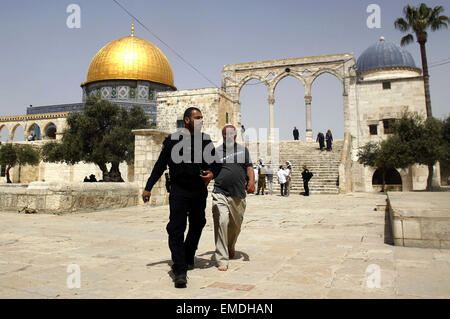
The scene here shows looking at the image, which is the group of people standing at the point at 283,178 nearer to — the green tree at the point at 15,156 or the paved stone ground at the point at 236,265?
the paved stone ground at the point at 236,265

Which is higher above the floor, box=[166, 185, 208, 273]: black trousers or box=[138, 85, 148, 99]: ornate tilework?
box=[138, 85, 148, 99]: ornate tilework

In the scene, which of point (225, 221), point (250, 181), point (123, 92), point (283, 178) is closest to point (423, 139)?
point (283, 178)

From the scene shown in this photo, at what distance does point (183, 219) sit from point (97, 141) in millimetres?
20958

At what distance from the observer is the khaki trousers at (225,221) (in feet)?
9.63

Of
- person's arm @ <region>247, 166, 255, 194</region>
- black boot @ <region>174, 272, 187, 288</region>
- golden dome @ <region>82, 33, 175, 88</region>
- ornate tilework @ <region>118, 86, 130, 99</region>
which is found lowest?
black boot @ <region>174, 272, 187, 288</region>

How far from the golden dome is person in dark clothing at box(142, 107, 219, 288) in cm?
3709

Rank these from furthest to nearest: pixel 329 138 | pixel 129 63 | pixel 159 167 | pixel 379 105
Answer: pixel 129 63 → pixel 379 105 → pixel 329 138 → pixel 159 167

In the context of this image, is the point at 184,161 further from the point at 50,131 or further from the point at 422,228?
the point at 50,131

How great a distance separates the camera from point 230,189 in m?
3.20

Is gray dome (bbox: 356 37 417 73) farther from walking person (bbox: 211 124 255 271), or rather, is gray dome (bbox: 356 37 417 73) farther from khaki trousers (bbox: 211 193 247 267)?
khaki trousers (bbox: 211 193 247 267)

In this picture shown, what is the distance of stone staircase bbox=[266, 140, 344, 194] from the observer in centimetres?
1495

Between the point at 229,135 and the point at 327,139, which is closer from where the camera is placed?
the point at 229,135

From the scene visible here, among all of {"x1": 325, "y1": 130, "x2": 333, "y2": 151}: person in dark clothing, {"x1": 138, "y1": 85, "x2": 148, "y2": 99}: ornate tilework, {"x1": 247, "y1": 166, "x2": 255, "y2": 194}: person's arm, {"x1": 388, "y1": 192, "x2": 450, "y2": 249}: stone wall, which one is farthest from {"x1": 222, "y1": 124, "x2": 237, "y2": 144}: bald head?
{"x1": 138, "y1": 85, "x2": 148, "y2": 99}: ornate tilework
